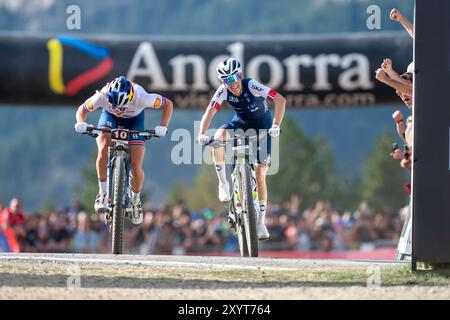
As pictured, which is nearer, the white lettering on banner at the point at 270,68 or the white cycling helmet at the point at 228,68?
the white cycling helmet at the point at 228,68

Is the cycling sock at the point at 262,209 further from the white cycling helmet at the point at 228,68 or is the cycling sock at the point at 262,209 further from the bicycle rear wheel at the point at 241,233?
the white cycling helmet at the point at 228,68

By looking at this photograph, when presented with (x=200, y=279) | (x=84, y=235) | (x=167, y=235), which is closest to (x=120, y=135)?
(x=200, y=279)

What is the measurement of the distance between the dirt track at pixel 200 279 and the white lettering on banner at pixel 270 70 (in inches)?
267

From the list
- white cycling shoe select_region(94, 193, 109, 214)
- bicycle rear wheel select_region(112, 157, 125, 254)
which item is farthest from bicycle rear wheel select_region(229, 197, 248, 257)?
white cycling shoe select_region(94, 193, 109, 214)

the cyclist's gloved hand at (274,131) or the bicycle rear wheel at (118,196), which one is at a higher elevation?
the cyclist's gloved hand at (274,131)

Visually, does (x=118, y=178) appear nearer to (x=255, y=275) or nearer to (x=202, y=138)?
(x=202, y=138)

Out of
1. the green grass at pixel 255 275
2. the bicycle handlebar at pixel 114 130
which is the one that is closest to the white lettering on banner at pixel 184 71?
the bicycle handlebar at pixel 114 130

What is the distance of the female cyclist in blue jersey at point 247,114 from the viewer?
12.3m

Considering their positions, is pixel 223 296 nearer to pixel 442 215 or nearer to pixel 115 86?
pixel 442 215

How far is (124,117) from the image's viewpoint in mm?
12281

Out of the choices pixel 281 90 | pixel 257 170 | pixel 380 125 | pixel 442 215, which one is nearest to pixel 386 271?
pixel 442 215

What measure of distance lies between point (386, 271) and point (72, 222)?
49.4ft

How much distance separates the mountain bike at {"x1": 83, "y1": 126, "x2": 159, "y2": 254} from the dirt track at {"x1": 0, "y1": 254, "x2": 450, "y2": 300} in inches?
15.3

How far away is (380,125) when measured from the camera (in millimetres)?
183875
